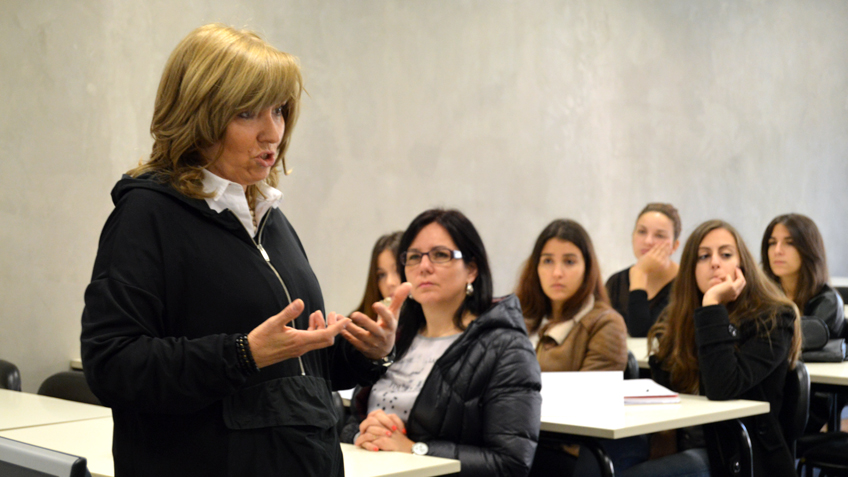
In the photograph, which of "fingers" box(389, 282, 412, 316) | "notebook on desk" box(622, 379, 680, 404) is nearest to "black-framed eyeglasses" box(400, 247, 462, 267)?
"notebook on desk" box(622, 379, 680, 404)

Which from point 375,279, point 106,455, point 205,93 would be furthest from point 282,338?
point 375,279

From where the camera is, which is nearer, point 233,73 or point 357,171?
point 233,73

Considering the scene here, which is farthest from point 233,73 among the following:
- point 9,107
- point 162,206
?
point 9,107

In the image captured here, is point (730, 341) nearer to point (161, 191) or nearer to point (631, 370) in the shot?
point (631, 370)

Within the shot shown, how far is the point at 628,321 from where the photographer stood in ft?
15.8

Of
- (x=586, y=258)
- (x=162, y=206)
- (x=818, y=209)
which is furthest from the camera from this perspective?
(x=818, y=209)

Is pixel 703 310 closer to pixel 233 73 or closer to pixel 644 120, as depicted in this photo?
pixel 233 73

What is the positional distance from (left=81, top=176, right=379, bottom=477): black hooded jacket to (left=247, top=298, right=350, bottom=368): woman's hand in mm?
34

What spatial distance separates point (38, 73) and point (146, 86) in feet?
1.70

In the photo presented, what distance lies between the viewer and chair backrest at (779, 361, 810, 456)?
3025 millimetres

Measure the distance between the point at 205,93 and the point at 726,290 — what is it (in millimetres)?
2425

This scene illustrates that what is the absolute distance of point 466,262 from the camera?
274 centimetres

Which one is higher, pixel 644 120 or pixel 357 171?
pixel 644 120

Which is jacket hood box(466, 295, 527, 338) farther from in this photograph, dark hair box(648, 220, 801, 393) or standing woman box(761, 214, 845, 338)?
standing woman box(761, 214, 845, 338)
